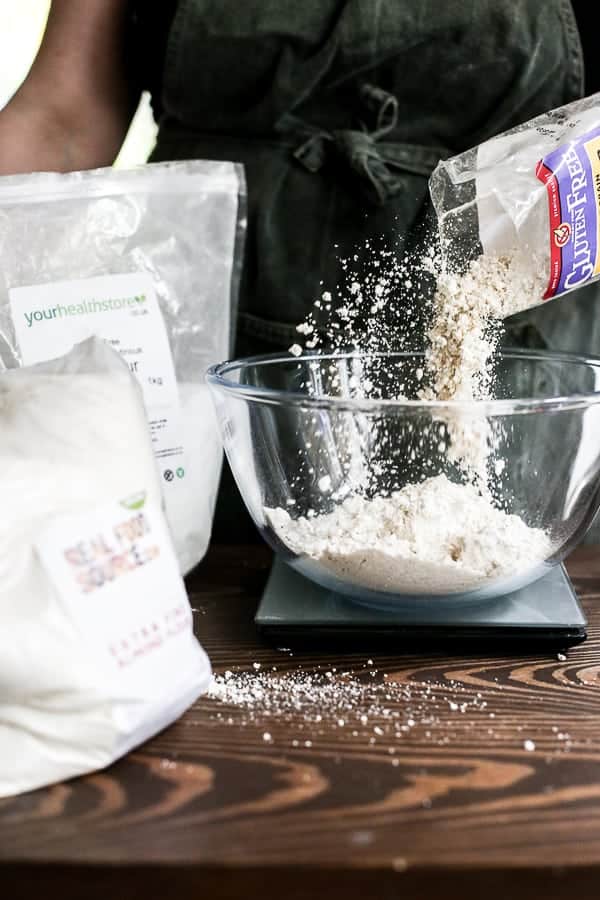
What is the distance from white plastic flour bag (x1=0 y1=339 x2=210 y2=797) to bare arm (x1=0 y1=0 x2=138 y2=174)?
521mm

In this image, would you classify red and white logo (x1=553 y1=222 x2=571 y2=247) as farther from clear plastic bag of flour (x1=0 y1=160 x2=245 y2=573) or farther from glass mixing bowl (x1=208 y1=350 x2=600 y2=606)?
clear plastic bag of flour (x1=0 y1=160 x2=245 y2=573)

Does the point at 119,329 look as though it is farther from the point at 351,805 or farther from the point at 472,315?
the point at 351,805

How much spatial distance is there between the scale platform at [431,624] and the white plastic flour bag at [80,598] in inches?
5.7

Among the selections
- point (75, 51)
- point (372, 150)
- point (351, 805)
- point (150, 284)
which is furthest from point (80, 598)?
point (75, 51)

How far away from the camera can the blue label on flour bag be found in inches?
29.1

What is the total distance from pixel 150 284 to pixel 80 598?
43 centimetres

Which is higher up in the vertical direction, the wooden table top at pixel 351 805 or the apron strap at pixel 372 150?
the apron strap at pixel 372 150

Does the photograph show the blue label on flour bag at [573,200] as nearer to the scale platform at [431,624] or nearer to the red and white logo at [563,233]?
the red and white logo at [563,233]

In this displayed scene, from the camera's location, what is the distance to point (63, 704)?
56 cm

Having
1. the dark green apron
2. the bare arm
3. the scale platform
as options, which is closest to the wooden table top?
the scale platform

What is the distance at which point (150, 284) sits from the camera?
2.98ft

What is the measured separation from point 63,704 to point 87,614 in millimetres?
55

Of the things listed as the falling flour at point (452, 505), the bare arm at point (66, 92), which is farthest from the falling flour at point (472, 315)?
the bare arm at point (66, 92)

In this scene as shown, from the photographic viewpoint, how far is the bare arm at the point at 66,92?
1.05m
